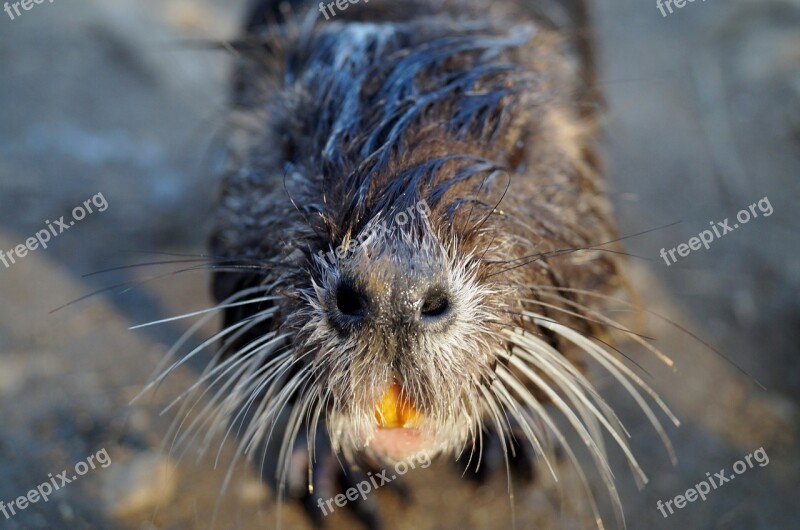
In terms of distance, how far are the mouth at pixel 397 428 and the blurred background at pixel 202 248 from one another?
0.76 metres

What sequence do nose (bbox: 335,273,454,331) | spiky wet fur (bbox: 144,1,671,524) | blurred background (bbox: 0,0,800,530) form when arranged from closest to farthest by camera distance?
nose (bbox: 335,273,454,331) < spiky wet fur (bbox: 144,1,671,524) < blurred background (bbox: 0,0,800,530)

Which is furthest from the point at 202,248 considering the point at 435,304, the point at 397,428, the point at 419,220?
the point at 435,304

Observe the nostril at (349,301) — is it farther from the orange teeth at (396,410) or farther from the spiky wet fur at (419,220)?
the orange teeth at (396,410)

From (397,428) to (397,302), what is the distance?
0.59 metres

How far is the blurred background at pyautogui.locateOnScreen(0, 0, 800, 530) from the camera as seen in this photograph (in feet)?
9.48

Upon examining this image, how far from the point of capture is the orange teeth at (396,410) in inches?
76.2

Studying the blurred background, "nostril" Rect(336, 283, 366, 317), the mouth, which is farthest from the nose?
the blurred background

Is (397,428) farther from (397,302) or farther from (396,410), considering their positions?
(397,302)

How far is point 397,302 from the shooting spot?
1.73 m

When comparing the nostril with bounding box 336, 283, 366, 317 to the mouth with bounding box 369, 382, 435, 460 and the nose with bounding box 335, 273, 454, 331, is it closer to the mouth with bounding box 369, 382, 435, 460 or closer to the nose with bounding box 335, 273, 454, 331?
the nose with bounding box 335, 273, 454, 331

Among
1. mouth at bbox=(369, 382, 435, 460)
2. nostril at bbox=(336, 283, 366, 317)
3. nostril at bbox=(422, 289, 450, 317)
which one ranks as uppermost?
nostril at bbox=(336, 283, 366, 317)

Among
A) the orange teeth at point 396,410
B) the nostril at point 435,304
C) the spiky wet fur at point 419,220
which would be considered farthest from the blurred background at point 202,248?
the nostril at point 435,304

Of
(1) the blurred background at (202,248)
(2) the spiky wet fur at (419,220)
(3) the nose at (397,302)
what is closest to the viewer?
(3) the nose at (397,302)

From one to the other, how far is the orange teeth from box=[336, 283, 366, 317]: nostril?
0.81ft
